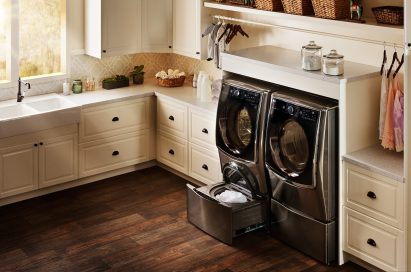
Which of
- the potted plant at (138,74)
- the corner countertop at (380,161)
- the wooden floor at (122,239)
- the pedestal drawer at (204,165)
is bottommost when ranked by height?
the wooden floor at (122,239)

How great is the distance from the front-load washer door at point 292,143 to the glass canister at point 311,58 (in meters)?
0.30

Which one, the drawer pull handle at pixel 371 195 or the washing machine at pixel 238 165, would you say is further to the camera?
the washing machine at pixel 238 165

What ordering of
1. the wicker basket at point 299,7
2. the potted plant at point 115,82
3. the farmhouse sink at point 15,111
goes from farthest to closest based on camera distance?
the potted plant at point 115,82 < the farmhouse sink at point 15,111 < the wicker basket at point 299,7

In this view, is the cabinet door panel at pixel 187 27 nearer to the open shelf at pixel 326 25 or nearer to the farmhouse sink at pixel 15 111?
the open shelf at pixel 326 25

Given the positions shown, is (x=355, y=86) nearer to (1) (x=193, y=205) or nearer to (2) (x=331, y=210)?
(2) (x=331, y=210)

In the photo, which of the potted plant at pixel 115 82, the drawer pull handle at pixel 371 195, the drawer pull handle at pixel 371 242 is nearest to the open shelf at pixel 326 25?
the drawer pull handle at pixel 371 195

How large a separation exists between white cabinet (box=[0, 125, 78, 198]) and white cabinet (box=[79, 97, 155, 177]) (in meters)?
0.13

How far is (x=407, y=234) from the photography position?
4.46 metres

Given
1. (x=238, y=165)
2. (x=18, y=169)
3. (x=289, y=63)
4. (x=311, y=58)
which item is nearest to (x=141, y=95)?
(x=18, y=169)

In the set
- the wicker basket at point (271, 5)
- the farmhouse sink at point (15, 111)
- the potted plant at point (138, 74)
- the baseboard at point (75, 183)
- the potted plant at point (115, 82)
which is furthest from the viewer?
the potted plant at point (138, 74)

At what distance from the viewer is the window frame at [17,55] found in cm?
623

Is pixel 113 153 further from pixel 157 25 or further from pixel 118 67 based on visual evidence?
pixel 157 25

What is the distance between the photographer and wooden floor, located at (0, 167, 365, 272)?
16.4 feet

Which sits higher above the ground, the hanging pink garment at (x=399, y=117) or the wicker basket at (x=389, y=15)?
the wicker basket at (x=389, y=15)
